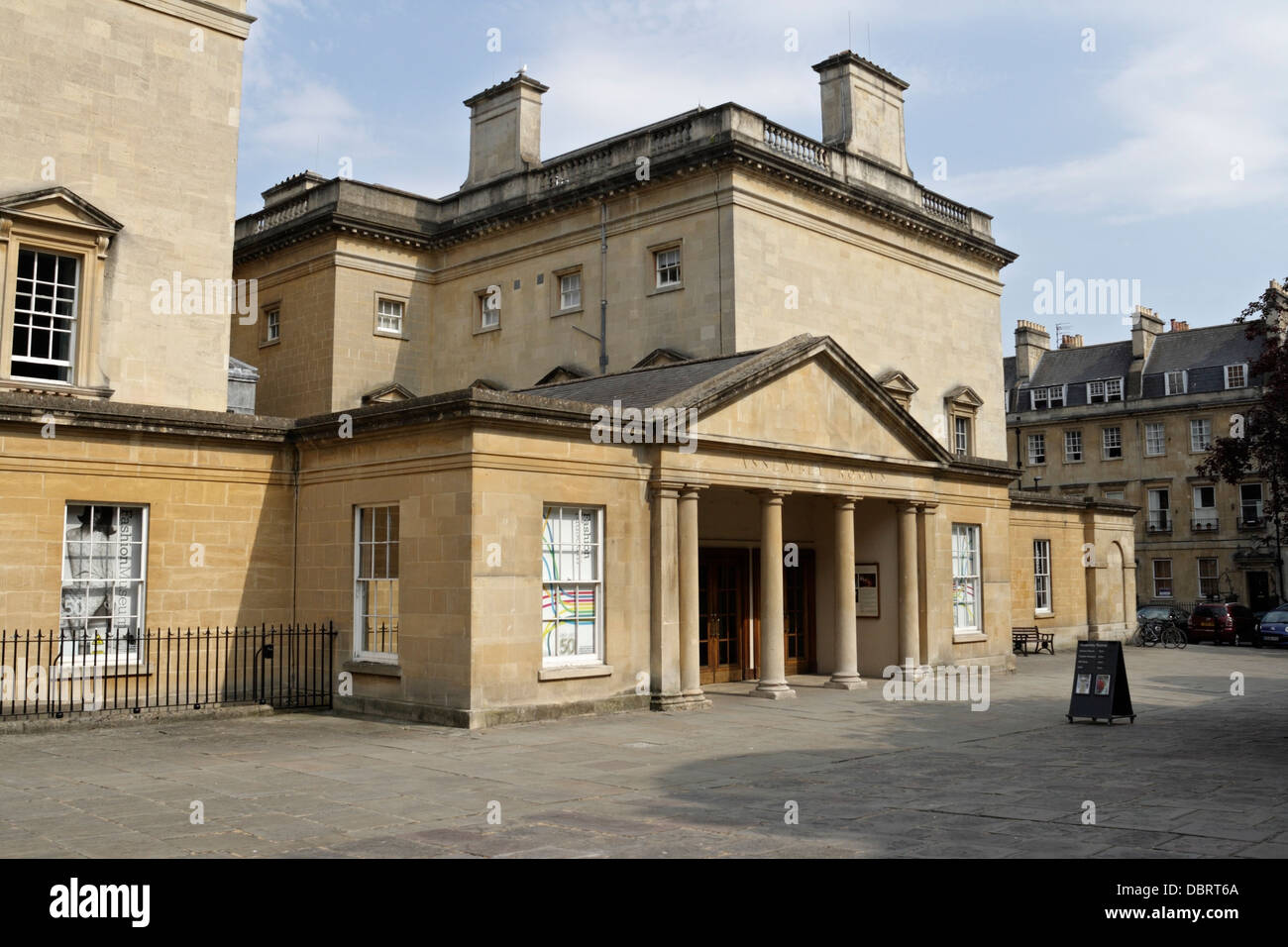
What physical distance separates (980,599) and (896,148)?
1539cm

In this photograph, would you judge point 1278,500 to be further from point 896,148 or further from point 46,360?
point 46,360

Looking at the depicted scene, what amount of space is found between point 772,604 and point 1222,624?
2748 cm

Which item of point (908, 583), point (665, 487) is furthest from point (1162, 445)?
point (665, 487)

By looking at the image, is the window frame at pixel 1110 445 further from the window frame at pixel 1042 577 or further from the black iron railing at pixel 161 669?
the black iron railing at pixel 161 669

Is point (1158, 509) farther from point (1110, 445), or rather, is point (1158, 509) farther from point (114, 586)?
point (114, 586)

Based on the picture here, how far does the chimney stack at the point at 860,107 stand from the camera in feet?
103

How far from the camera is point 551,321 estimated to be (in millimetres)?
31016

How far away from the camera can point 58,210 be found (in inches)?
793

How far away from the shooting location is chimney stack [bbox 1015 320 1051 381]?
60781 millimetres

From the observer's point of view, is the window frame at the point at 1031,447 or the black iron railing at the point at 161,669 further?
the window frame at the point at 1031,447

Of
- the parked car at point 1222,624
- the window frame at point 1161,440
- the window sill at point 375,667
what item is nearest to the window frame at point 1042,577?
the parked car at point 1222,624

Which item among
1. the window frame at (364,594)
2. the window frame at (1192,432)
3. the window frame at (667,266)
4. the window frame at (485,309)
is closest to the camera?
the window frame at (364,594)

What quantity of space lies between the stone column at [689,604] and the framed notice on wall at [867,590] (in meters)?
6.26
